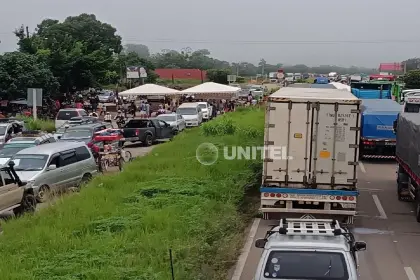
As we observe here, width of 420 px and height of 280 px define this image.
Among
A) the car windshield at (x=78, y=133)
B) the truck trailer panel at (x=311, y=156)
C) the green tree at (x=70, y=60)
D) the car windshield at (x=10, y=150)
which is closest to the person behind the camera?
the truck trailer panel at (x=311, y=156)

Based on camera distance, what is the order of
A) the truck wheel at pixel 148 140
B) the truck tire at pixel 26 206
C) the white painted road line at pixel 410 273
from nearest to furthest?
the white painted road line at pixel 410 273 → the truck tire at pixel 26 206 → the truck wheel at pixel 148 140

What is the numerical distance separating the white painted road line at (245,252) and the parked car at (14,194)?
5.85 meters

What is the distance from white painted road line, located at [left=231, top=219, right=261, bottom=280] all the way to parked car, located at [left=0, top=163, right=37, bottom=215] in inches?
231

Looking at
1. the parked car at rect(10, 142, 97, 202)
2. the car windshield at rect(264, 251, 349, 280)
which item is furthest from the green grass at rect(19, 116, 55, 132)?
the car windshield at rect(264, 251, 349, 280)

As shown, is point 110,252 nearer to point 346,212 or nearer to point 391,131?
point 346,212

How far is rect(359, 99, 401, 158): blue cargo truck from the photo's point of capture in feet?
82.9

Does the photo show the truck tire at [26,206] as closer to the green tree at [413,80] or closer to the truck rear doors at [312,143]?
the truck rear doors at [312,143]

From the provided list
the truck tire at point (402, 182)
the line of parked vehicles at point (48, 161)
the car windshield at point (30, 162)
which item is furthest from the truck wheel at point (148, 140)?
the truck tire at point (402, 182)

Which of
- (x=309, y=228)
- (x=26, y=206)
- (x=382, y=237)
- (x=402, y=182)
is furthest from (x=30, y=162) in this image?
(x=309, y=228)

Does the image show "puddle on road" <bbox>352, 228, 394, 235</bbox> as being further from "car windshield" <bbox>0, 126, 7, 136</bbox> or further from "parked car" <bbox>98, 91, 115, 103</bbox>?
"parked car" <bbox>98, 91, 115, 103</bbox>

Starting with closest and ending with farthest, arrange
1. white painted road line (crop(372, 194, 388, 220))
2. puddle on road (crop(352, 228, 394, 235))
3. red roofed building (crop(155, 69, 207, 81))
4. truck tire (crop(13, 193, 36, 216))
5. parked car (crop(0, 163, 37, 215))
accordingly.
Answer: puddle on road (crop(352, 228, 394, 235)) → parked car (crop(0, 163, 37, 215)) → truck tire (crop(13, 193, 36, 216)) → white painted road line (crop(372, 194, 388, 220)) → red roofed building (crop(155, 69, 207, 81))

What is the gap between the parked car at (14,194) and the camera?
48.9ft

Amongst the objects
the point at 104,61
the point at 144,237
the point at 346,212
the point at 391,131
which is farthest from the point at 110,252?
the point at 104,61

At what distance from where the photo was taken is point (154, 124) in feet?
110
